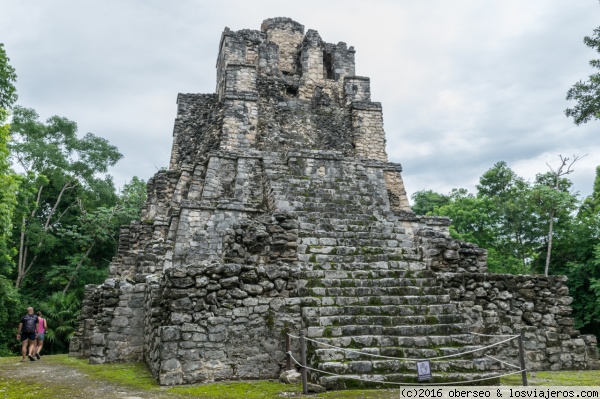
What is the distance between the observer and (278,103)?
15.0 metres

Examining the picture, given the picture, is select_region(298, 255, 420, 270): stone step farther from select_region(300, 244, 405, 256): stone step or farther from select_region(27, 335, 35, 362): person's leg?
select_region(27, 335, 35, 362): person's leg

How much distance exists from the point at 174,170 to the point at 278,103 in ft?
13.2

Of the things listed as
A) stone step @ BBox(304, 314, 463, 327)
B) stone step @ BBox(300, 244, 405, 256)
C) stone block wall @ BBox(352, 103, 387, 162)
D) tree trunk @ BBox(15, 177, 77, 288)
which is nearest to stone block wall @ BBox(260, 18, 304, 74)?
stone block wall @ BBox(352, 103, 387, 162)

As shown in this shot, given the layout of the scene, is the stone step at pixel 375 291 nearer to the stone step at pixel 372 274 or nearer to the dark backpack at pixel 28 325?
the stone step at pixel 372 274

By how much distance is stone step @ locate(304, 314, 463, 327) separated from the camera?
629 cm

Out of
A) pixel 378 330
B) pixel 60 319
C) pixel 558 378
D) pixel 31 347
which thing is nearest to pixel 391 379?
pixel 378 330

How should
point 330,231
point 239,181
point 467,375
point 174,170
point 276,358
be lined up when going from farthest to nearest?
point 174,170 < point 239,181 < point 330,231 < point 276,358 < point 467,375

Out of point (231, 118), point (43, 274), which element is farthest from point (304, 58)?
point (43, 274)

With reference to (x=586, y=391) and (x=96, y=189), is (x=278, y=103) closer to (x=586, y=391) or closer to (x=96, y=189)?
(x=586, y=391)

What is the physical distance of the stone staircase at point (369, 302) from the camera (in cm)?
566

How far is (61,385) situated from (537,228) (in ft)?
71.6

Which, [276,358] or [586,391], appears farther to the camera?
[276,358]

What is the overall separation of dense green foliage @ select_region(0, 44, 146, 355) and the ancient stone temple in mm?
8616

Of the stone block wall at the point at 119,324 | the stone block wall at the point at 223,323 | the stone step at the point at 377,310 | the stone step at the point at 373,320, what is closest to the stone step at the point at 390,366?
the stone step at the point at 373,320
